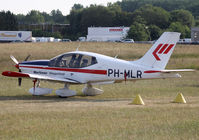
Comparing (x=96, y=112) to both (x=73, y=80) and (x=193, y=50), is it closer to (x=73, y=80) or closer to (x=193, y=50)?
(x=73, y=80)

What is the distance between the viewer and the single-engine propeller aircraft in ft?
53.1

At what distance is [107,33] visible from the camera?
326 ft

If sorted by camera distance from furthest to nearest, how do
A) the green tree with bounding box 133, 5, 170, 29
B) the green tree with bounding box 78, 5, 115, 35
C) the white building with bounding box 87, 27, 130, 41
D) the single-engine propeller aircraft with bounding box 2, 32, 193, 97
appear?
1. the green tree with bounding box 78, 5, 115, 35
2. the green tree with bounding box 133, 5, 170, 29
3. the white building with bounding box 87, 27, 130, 41
4. the single-engine propeller aircraft with bounding box 2, 32, 193, 97

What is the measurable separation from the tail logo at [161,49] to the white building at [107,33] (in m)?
80.8

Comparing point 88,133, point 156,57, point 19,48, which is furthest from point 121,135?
point 19,48

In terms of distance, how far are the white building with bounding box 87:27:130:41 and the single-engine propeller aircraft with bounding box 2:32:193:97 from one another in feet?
262

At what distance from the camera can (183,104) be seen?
Answer: 47.5ft

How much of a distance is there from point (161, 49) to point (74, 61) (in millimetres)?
3611

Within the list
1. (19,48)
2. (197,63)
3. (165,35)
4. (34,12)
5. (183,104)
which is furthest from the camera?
(34,12)

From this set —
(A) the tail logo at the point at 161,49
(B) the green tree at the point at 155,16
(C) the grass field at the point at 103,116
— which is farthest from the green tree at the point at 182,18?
(A) the tail logo at the point at 161,49

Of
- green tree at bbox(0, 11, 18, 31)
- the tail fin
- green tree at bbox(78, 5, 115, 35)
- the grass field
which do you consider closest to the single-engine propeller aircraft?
the tail fin

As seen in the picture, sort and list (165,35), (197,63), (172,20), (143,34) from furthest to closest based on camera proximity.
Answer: (172,20)
(143,34)
(197,63)
(165,35)

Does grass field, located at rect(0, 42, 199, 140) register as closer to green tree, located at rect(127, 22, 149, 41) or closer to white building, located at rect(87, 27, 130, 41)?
green tree, located at rect(127, 22, 149, 41)

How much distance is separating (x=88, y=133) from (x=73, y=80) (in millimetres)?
7396
